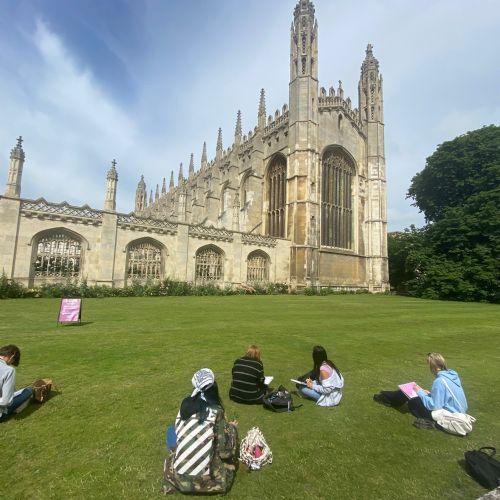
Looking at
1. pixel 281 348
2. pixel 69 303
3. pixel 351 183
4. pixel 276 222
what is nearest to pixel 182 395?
pixel 281 348

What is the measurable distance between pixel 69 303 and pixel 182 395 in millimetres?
6568

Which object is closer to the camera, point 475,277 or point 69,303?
point 69,303

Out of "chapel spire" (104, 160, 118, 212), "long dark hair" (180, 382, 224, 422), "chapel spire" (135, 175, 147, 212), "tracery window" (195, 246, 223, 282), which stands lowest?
"long dark hair" (180, 382, 224, 422)

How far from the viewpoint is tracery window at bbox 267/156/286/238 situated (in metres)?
32.8

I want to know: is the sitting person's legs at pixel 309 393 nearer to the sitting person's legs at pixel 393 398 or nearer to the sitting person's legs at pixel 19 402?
the sitting person's legs at pixel 393 398

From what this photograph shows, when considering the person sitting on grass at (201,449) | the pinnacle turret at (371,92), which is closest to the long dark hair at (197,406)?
the person sitting on grass at (201,449)

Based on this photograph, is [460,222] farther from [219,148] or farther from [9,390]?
[219,148]

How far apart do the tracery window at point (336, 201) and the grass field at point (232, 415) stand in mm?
24489

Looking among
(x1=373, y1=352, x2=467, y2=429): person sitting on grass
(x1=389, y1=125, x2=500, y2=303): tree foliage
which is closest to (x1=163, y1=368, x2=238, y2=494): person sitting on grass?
(x1=373, y1=352, x2=467, y2=429): person sitting on grass

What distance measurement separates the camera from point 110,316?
1103 cm

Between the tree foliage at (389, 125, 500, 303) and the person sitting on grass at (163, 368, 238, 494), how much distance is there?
26.4 meters

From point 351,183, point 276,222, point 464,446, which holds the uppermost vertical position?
point 351,183

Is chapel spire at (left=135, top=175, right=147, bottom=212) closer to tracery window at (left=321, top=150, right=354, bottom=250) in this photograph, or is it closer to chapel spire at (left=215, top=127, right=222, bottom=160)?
chapel spire at (left=215, top=127, right=222, bottom=160)

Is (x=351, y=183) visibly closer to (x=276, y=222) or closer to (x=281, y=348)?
(x=276, y=222)
